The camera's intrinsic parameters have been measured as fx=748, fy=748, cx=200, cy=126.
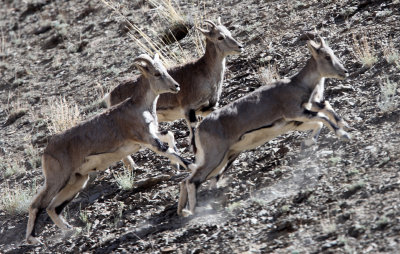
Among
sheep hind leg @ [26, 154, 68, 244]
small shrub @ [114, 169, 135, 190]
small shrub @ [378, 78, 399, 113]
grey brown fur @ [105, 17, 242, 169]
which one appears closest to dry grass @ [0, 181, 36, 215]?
sheep hind leg @ [26, 154, 68, 244]

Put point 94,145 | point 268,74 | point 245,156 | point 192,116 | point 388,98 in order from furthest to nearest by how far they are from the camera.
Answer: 1. point 268,74
2. point 192,116
3. point 245,156
4. point 94,145
5. point 388,98

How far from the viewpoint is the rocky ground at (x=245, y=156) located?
28.8 ft

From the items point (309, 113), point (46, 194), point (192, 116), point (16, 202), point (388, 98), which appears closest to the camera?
point (309, 113)

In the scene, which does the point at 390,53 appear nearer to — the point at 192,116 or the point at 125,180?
the point at 192,116

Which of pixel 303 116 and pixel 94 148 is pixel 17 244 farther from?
pixel 303 116

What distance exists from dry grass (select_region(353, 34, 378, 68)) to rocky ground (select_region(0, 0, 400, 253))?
6cm

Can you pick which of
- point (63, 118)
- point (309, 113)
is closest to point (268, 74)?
point (309, 113)

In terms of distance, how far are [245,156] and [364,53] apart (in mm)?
2788

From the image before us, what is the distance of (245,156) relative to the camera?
11398 millimetres

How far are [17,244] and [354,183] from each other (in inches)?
211

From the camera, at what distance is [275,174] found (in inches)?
407

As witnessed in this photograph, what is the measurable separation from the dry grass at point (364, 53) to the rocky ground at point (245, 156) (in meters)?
0.06

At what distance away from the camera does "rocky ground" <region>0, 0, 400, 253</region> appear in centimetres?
878

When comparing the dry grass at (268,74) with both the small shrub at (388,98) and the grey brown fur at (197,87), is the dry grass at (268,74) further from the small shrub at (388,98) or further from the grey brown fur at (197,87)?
the small shrub at (388,98)
